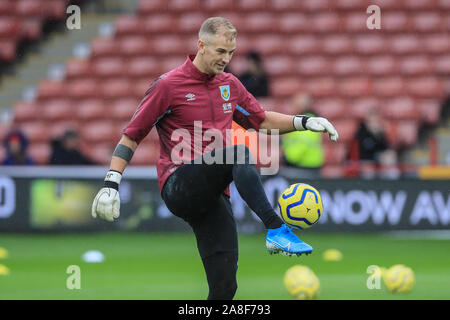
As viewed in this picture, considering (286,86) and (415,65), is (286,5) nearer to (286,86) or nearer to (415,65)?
(286,86)

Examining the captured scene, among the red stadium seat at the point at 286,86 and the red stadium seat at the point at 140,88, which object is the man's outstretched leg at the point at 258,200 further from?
the red stadium seat at the point at 140,88

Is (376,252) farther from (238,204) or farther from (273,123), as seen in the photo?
(273,123)

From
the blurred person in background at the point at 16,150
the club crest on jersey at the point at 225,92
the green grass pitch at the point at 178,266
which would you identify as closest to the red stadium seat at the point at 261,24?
the blurred person in background at the point at 16,150

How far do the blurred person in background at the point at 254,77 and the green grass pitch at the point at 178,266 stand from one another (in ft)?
8.06

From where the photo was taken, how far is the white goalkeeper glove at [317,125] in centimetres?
613

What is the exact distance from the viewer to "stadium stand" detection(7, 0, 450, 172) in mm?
17547

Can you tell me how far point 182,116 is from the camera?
619 cm

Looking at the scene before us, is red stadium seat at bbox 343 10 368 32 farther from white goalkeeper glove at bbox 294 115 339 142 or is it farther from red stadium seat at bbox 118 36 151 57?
white goalkeeper glove at bbox 294 115 339 142

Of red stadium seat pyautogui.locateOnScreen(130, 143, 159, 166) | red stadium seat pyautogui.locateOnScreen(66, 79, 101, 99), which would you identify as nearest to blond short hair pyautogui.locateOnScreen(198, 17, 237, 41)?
red stadium seat pyautogui.locateOnScreen(130, 143, 159, 166)

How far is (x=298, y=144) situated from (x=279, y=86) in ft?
13.6

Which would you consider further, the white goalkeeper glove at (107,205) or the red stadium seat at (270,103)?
the red stadium seat at (270,103)

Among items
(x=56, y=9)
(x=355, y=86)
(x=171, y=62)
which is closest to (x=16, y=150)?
(x=171, y=62)

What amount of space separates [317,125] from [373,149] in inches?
332

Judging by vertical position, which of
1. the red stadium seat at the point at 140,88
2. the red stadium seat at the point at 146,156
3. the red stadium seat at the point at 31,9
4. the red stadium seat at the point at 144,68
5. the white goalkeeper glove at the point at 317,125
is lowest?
the white goalkeeper glove at the point at 317,125
